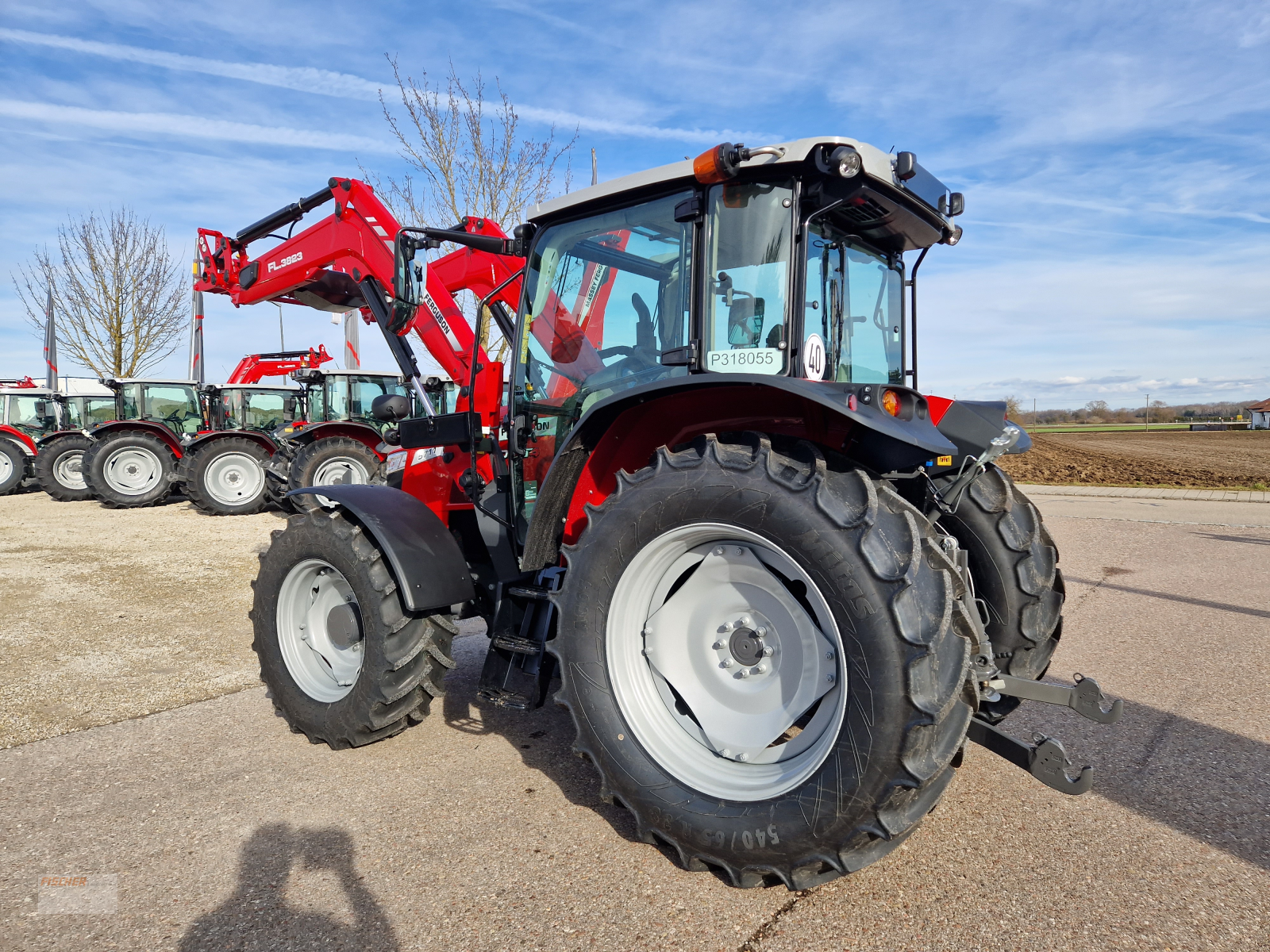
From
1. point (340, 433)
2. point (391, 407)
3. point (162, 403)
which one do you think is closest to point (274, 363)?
point (162, 403)

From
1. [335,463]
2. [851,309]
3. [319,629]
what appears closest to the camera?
[851,309]

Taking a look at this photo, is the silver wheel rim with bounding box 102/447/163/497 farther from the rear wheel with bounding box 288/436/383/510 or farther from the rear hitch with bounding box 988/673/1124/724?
the rear hitch with bounding box 988/673/1124/724

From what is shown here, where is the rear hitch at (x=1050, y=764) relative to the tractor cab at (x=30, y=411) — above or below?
below

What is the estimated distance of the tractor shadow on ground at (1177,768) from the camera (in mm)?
2508

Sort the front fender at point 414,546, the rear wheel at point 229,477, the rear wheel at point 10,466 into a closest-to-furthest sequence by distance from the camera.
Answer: the front fender at point 414,546
the rear wheel at point 229,477
the rear wheel at point 10,466

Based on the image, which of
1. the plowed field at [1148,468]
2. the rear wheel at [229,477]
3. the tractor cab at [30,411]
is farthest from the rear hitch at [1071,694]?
the tractor cab at [30,411]

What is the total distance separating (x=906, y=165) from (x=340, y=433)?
10.1 meters

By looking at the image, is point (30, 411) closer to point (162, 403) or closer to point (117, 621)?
point (162, 403)

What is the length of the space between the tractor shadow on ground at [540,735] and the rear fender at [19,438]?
1500 centimetres

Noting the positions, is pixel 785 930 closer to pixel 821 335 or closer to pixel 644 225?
pixel 821 335

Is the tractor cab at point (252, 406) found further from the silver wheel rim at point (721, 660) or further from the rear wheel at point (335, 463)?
the silver wheel rim at point (721, 660)

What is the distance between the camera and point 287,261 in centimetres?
585

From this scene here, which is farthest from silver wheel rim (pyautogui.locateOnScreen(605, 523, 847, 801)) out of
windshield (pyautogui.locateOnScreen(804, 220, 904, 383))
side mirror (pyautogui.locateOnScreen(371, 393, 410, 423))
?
side mirror (pyautogui.locateOnScreen(371, 393, 410, 423))

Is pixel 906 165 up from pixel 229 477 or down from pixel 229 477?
up
